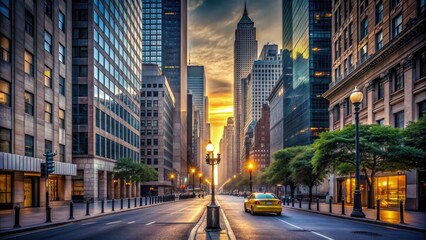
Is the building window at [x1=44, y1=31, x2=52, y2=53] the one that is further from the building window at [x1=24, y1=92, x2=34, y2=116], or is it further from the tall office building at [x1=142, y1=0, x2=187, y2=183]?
the tall office building at [x1=142, y1=0, x2=187, y2=183]

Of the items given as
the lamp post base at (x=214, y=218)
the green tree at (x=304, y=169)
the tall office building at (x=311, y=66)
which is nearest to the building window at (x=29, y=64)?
the lamp post base at (x=214, y=218)

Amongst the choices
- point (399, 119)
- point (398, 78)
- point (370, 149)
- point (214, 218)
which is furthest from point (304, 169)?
point (214, 218)

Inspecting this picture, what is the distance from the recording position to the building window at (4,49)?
120 ft

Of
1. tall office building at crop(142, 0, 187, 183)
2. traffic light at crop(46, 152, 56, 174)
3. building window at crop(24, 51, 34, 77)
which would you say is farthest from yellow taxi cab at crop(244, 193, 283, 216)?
tall office building at crop(142, 0, 187, 183)

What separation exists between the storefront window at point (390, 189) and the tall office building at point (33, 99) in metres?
31.8

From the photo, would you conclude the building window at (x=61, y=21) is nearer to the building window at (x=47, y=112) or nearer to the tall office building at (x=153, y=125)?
the building window at (x=47, y=112)

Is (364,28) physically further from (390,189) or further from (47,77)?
(47,77)

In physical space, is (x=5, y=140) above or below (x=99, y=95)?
below

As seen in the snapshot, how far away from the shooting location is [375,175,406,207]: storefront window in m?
39.4

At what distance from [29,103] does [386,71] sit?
3596cm

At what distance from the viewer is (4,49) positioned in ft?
122

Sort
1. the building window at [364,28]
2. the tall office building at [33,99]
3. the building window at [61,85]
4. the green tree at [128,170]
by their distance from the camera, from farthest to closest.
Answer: the green tree at [128,170] < the building window at [61,85] < the building window at [364,28] < the tall office building at [33,99]

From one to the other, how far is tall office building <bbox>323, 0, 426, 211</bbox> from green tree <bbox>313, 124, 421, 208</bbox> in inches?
199

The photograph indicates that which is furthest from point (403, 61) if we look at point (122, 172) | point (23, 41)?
point (122, 172)
